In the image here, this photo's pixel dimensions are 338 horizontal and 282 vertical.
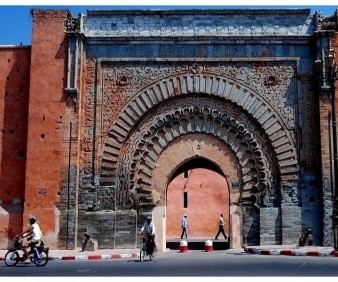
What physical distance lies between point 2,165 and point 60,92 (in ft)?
7.75

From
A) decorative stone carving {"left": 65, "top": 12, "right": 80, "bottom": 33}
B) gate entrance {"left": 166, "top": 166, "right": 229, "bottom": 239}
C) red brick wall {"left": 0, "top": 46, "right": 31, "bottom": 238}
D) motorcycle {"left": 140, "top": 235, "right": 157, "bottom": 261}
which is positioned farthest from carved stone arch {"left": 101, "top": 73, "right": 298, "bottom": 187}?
gate entrance {"left": 166, "top": 166, "right": 229, "bottom": 239}

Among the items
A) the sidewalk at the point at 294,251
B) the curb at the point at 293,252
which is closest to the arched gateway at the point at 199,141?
the sidewalk at the point at 294,251

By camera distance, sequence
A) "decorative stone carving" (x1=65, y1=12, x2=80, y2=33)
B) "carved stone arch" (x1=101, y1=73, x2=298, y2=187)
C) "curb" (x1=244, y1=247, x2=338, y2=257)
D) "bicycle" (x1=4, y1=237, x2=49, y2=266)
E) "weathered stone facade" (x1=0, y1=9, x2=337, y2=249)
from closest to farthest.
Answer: "bicycle" (x1=4, y1=237, x2=49, y2=266) → "curb" (x1=244, y1=247, x2=338, y2=257) → "weathered stone facade" (x1=0, y1=9, x2=337, y2=249) → "carved stone arch" (x1=101, y1=73, x2=298, y2=187) → "decorative stone carving" (x1=65, y1=12, x2=80, y2=33)

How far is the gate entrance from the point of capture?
28.3m

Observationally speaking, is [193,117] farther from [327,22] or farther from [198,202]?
[198,202]

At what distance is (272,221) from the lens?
14188 mm

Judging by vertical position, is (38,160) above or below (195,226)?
above


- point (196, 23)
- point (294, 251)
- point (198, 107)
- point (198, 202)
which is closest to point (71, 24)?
point (196, 23)

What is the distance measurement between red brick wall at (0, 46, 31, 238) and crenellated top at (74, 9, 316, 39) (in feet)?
6.54

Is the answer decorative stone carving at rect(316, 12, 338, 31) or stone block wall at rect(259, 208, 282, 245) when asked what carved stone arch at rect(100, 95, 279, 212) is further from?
decorative stone carving at rect(316, 12, 338, 31)

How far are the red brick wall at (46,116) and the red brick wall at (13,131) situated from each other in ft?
1.35

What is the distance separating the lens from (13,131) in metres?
14.9

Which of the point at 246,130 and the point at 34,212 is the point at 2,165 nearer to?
the point at 34,212

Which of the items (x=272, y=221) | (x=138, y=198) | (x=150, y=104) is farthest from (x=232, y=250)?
(x=150, y=104)
